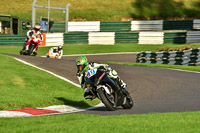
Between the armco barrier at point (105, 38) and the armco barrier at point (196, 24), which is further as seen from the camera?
the armco barrier at point (196, 24)

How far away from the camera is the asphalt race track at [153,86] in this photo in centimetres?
1105

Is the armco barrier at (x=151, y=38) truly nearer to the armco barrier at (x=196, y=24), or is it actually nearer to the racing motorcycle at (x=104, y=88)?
the armco barrier at (x=196, y=24)

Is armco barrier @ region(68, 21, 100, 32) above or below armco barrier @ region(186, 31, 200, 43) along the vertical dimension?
above

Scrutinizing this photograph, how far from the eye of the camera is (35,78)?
1516 cm

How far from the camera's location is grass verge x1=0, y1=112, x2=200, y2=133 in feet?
23.3

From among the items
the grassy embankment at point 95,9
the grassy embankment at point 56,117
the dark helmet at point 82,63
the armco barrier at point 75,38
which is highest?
the grassy embankment at point 95,9

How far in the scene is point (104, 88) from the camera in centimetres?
1024

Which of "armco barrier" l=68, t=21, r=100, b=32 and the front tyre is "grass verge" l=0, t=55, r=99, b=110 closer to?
the front tyre

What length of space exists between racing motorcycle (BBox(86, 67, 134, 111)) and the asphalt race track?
26 cm

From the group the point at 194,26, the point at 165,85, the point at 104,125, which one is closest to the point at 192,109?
the point at 104,125

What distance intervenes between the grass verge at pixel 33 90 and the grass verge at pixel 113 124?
229cm

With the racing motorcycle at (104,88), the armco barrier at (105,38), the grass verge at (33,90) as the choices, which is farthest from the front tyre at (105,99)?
the armco barrier at (105,38)

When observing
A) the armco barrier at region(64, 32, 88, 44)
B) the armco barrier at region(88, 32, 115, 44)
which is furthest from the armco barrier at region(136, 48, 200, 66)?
the armco barrier at region(64, 32, 88, 44)

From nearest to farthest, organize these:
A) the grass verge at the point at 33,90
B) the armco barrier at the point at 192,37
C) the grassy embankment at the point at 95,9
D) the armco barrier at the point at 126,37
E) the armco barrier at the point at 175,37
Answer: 1. the grass verge at the point at 33,90
2. the armco barrier at the point at 192,37
3. the armco barrier at the point at 175,37
4. the armco barrier at the point at 126,37
5. the grassy embankment at the point at 95,9
